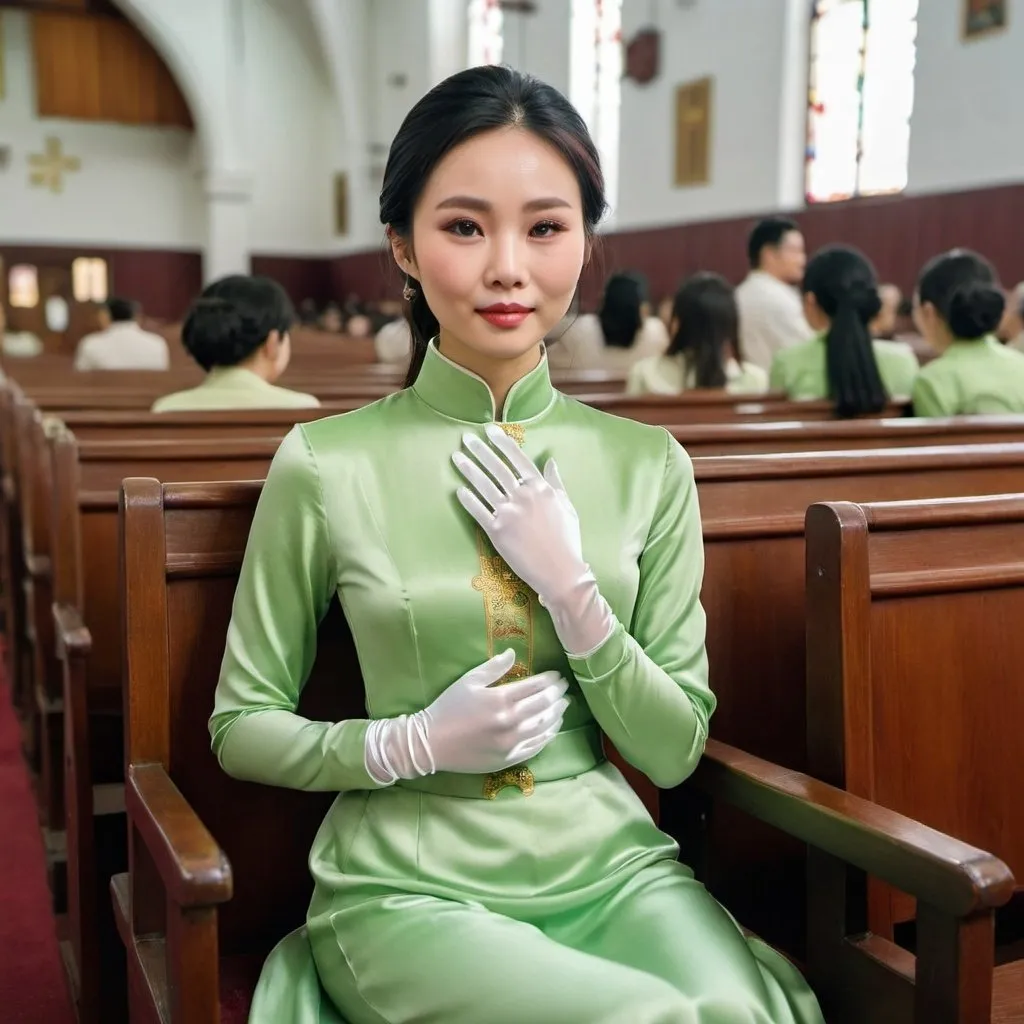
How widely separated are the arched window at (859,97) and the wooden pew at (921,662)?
8154 millimetres

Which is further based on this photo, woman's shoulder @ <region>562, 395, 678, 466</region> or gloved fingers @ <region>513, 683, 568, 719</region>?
woman's shoulder @ <region>562, 395, 678, 466</region>

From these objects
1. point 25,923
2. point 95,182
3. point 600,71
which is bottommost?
point 25,923

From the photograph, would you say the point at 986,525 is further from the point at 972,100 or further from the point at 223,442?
the point at 972,100

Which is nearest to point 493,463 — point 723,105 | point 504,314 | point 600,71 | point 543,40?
point 504,314

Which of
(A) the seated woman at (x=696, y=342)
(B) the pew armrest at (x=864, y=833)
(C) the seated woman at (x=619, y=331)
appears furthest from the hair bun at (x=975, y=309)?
(B) the pew armrest at (x=864, y=833)

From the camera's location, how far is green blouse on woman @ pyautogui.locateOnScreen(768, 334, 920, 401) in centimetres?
399

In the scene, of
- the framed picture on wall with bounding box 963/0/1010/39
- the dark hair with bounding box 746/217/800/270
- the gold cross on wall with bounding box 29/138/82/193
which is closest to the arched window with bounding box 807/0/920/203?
the framed picture on wall with bounding box 963/0/1010/39

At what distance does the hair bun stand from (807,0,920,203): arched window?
19.4 feet

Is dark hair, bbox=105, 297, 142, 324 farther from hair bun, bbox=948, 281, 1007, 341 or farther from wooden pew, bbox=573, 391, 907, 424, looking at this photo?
hair bun, bbox=948, 281, 1007, 341

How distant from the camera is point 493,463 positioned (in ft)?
4.65

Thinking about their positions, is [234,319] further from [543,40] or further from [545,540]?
[543,40]

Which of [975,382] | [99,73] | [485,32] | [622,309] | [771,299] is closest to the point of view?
[975,382]

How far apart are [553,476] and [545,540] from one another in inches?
3.7

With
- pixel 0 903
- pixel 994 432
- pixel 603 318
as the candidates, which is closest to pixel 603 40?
pixel 603 318
